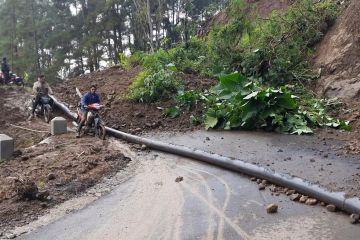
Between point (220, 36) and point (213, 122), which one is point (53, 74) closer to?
point (220, 36)

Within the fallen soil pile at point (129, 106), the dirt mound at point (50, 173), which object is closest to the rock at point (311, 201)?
the dirt mound at point (50, 173)

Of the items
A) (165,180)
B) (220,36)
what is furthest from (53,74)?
(165,180)

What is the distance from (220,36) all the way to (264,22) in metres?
1.80

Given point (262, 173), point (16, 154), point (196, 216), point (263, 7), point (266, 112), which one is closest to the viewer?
point (196, 216)

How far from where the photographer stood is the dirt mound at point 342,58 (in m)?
11.8

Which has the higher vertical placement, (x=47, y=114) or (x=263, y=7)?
(x=263, y=7)

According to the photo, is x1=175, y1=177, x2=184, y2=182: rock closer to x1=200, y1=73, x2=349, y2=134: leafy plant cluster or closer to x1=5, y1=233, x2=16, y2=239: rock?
x1=5, y1=233, x2=16, y2=239: rock

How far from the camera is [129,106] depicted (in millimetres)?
14133

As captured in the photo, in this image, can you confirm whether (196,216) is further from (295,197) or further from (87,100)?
(87,100)

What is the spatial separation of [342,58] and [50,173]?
9360 mm

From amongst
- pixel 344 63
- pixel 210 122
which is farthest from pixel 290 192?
pixel 344 63

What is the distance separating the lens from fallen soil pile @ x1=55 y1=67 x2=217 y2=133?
40.4ft

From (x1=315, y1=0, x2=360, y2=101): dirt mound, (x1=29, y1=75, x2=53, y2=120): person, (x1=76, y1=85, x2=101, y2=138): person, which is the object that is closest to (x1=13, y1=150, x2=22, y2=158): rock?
(x1=76, y1=85, x2=101, y2=138): person

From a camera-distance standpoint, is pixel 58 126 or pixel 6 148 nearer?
pixel 6 148
